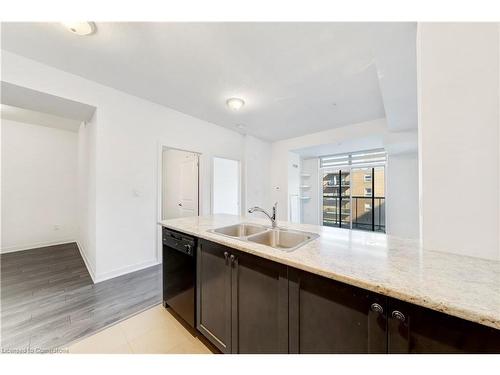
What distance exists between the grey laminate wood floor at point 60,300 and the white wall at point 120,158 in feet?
1.04

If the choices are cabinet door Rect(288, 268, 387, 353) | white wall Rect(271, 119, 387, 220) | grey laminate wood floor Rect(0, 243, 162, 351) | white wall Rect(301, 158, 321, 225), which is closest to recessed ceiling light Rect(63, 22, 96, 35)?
cabinet door Rect(288, 268, 387, 353)

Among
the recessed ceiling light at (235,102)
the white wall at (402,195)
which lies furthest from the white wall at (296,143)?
the recessed ceiling light at (235,102)

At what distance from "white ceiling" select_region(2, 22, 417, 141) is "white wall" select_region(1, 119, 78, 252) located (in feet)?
9.20

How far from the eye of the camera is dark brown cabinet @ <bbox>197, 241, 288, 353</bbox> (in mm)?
1021

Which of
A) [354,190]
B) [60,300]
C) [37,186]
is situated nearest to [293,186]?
[354,190]

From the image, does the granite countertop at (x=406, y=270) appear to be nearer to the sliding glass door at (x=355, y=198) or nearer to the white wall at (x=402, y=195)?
the white wall at (x=402, y=195)

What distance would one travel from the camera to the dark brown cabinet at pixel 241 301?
1.02 m

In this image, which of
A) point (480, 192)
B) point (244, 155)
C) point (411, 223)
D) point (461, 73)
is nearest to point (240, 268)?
point (480, 192)

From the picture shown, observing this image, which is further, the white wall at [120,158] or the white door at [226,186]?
the white door at [226,186]

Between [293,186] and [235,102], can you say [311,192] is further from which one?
[235,102]

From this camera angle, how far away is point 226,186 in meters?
4.41

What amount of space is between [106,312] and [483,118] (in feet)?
10.4

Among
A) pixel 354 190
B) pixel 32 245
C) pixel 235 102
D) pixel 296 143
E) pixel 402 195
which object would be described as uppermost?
pixel 235 102

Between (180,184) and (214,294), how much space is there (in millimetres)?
3421
